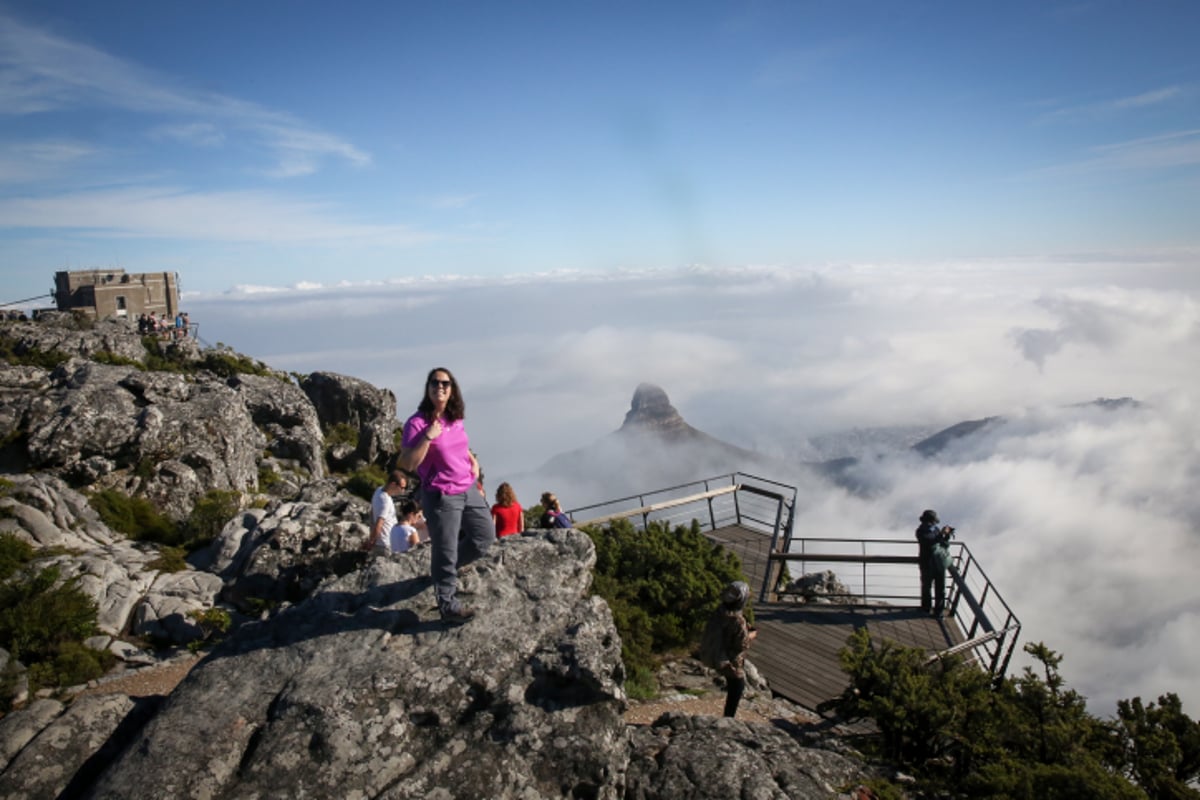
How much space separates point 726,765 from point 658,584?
5.66 meters

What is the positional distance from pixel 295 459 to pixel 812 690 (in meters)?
20.2

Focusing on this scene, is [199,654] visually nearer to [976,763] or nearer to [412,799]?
[412,799]

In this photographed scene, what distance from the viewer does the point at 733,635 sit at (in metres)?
7.80

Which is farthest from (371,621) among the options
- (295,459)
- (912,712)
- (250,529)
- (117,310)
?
(117,310)

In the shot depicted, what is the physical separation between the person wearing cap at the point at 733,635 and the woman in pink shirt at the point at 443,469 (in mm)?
3170

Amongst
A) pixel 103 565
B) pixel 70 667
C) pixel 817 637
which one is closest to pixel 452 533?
pixel 70 667

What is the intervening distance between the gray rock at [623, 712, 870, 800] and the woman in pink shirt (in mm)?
2080

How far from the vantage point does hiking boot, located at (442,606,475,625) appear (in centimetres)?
603

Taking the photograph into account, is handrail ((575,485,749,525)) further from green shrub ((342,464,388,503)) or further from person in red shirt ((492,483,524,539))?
green shrub ((342,464,388,503))

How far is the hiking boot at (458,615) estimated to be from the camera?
603 cm

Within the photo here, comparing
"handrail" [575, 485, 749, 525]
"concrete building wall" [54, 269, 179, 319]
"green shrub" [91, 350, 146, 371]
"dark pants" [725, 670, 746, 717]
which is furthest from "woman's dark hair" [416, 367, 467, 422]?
"concrete building wall" [54, 269, 179, 319]

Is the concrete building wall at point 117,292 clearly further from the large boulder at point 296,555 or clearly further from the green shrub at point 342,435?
the large boulder at point 296,555

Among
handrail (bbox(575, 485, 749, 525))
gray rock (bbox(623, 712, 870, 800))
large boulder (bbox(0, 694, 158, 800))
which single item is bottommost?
handrail (bbox(575, 485, 749, 525))

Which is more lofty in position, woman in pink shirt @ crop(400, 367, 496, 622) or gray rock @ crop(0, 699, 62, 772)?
woman in pink shirt @ crop(400, 367, 496, 622)
